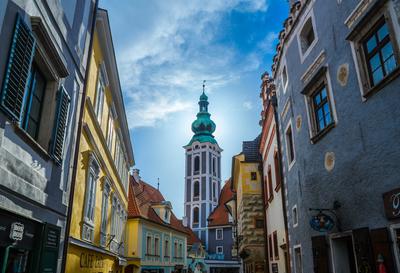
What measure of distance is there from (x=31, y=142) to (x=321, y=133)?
685 cm

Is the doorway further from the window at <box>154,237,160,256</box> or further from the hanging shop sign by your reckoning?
the window at <box>154,237,160,256</box>

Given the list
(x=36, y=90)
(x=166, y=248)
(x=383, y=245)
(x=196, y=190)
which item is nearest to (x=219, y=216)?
(x=196, y=190)

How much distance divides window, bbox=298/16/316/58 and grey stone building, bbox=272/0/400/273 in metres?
0.03

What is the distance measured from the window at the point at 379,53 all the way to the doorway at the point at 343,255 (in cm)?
386

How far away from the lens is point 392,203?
6.31m

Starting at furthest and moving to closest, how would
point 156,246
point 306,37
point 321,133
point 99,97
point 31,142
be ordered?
point 156,246 < point 99,97 < point 306,37 < point 321,133 < point 31,142

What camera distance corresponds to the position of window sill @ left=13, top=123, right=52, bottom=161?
17.8 ft

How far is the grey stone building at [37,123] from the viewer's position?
515cm

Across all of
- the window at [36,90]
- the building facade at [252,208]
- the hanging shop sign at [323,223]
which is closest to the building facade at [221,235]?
the building facade at [252,208]

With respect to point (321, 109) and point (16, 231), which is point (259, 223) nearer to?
point (321, 109)

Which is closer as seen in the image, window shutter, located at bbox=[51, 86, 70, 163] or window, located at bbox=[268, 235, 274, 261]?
window shutter, located at bbox=[51, 86, 70, 163]

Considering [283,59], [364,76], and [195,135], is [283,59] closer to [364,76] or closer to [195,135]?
[364,76]

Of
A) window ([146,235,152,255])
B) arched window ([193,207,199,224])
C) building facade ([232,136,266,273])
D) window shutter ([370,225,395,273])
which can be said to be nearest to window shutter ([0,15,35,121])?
window shutter ([370,225,395,273])

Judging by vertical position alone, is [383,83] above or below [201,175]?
below
